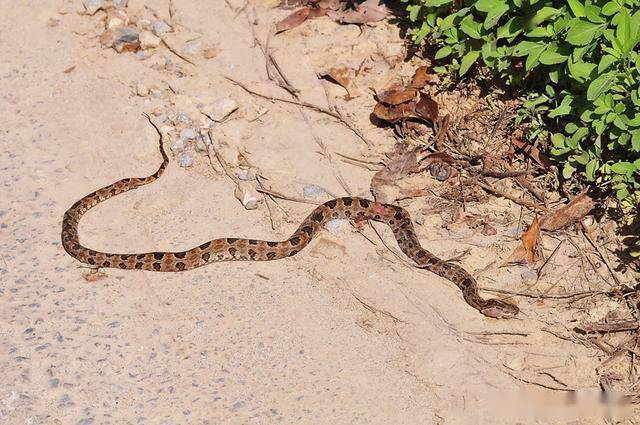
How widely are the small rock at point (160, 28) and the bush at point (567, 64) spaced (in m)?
3.07

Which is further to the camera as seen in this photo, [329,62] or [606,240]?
[329,62]

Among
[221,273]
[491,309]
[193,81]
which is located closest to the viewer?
[491,309]

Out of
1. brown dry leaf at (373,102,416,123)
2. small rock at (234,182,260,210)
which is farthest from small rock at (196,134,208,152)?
brown dry leaf at (373,102,416,123)

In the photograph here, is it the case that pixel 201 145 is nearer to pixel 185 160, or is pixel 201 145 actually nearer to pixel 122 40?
pixel 185 160

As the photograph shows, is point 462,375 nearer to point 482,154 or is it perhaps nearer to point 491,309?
point 491,309

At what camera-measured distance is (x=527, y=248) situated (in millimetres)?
7965

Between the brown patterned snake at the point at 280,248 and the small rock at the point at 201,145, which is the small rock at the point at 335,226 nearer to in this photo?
the brown patterned snake at the point at 280,248

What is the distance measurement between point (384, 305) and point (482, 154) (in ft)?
7.05

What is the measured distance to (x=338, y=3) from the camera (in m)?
10.5

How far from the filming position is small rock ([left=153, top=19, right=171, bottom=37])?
10656 millimetres

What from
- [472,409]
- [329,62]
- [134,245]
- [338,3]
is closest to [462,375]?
[472,409]

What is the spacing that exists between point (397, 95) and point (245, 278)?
2719mm

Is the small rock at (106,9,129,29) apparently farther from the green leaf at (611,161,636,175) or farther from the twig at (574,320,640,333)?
the twig at (574,320,640,333)

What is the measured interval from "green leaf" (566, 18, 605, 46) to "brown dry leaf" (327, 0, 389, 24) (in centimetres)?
328
